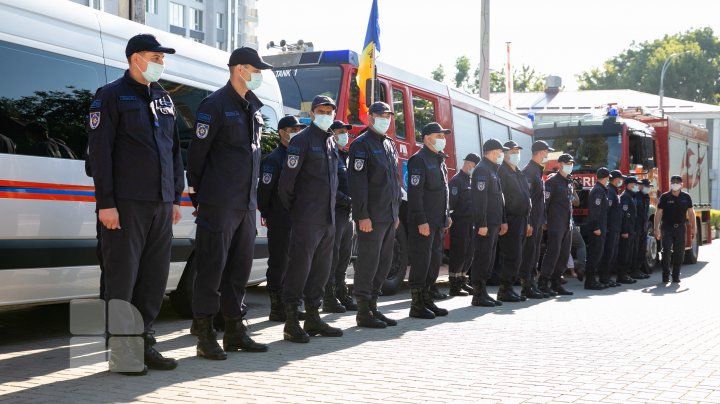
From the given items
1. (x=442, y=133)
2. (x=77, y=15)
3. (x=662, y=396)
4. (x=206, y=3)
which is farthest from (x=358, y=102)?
(x=206, y=3)

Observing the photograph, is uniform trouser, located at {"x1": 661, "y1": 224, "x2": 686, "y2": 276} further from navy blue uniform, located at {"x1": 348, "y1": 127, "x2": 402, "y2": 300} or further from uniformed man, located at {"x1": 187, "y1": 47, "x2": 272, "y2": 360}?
uniformed man, located at {"x1": 187, "y1": 47, "x2": 272, "y2": 360}

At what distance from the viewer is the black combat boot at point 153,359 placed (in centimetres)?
552

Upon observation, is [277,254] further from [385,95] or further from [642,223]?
[642,223]

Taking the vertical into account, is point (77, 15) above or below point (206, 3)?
below

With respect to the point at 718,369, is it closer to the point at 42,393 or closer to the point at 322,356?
the point at 322,356

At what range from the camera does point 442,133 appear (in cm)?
903

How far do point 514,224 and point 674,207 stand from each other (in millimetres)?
5227

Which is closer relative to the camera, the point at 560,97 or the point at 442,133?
the point at 442,133

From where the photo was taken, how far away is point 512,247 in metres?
10.8

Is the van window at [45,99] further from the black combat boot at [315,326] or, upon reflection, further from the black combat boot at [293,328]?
the black combat boot at [315,326]

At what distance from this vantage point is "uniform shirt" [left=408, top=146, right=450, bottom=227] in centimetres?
873

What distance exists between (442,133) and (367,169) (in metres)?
1.38

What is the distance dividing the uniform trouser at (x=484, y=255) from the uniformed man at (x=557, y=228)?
5.23 feet

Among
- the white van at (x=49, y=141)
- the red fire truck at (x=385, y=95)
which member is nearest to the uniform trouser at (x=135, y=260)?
the white van at (x=49, y=141)
